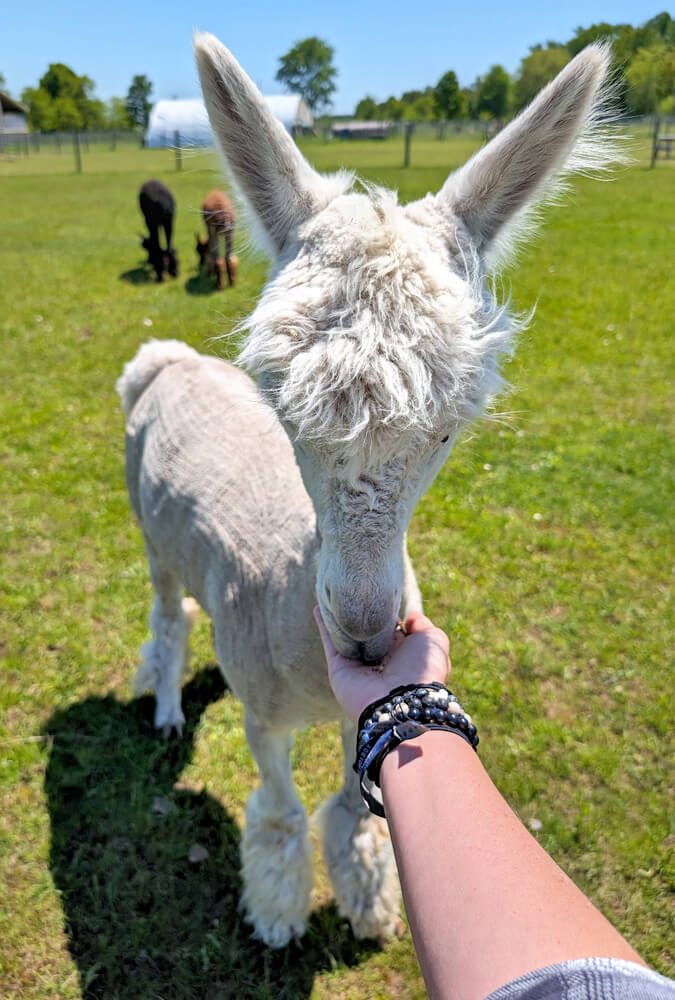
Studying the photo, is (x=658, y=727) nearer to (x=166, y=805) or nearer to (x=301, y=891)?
(x=301, y=891)

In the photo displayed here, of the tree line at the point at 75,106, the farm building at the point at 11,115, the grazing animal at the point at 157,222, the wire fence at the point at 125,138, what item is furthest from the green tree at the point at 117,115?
the grazing animal at the point at 157,222

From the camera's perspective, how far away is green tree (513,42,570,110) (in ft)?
6.22

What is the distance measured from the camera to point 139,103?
8806cm

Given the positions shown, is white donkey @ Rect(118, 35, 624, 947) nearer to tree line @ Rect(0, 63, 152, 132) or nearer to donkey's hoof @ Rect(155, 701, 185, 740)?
donkey's hoof @ Rect(155, 701, 185, 740)

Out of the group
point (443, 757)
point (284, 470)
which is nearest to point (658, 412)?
point (284, 470)

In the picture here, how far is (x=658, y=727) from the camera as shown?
3.14m

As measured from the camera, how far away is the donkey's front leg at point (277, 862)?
2303 millimetres

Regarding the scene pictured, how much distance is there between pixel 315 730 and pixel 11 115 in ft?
250

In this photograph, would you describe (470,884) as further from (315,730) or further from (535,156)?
(315,730)

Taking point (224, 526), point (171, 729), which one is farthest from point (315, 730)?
point (224, 526)

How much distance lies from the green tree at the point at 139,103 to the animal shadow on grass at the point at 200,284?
8305 centimetres

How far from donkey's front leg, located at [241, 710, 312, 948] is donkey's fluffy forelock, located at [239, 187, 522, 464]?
4.63 feet

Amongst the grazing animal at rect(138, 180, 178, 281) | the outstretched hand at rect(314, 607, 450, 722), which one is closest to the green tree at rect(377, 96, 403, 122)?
the grazing animal at rect(138, 180, 178, 281)

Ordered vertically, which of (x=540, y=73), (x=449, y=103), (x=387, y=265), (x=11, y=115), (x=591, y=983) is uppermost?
(x=449, y=103)
